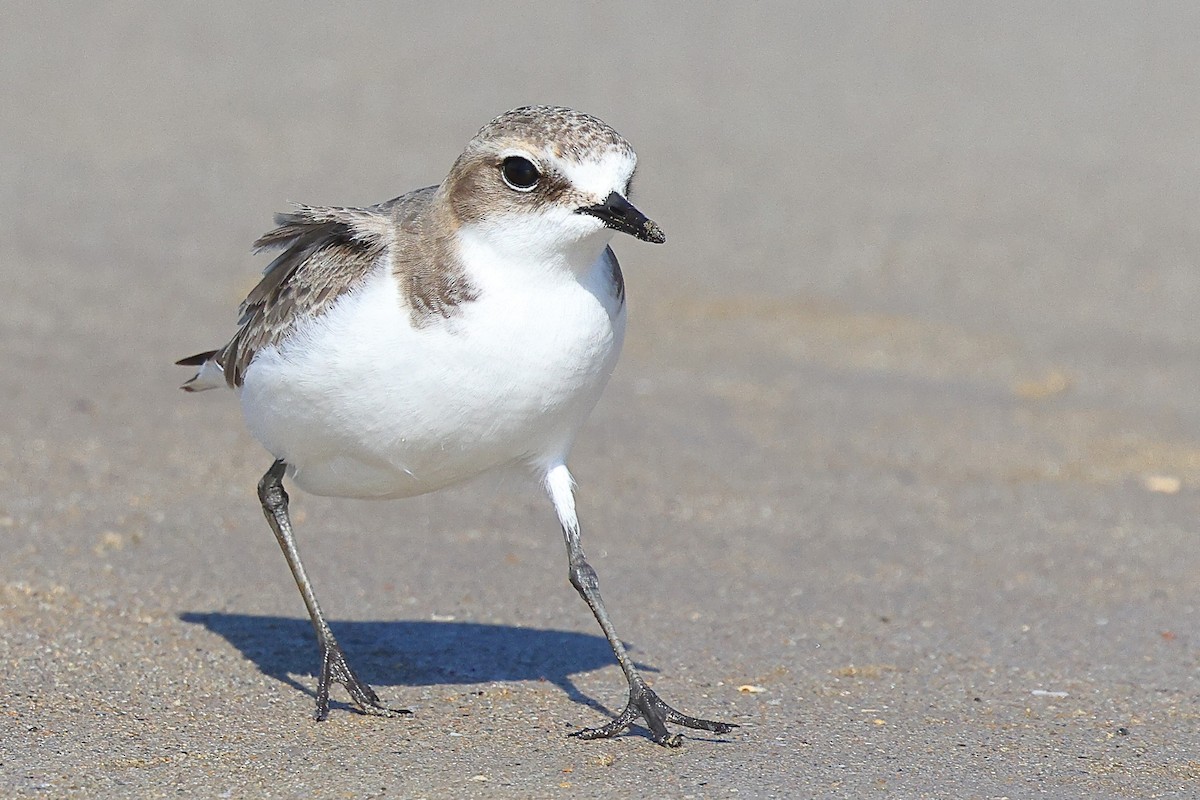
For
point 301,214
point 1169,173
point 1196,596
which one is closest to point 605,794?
point 301,214

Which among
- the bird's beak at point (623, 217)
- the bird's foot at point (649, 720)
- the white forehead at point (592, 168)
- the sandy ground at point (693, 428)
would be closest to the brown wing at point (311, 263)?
the white forehead at point (592, 168)

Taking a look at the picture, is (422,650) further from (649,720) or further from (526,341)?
(526,341)

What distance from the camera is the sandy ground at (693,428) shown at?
5.06m

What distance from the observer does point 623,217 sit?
4.45 metres

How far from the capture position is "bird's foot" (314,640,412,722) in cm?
516

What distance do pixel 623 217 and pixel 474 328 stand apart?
53 cm

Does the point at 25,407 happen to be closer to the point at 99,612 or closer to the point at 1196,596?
the point at 99,612

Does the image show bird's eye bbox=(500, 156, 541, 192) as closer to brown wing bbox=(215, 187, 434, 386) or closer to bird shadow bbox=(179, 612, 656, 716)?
brown wing bbox=(215, 187, 434, 386)

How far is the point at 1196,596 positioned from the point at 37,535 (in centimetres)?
464

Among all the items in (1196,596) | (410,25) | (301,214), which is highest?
(410,25)

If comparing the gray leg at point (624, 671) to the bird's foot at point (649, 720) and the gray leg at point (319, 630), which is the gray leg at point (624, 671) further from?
the gray leg at point (319, 630)

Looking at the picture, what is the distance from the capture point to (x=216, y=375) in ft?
19.4

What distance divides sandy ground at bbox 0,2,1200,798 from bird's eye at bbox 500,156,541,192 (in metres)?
1.15

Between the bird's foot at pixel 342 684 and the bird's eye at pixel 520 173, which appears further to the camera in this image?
the bird's foot at pixel 342 684
